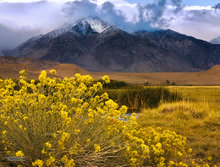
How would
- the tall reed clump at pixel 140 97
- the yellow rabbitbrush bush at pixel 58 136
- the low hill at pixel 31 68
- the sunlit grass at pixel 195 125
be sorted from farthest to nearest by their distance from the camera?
the low hill at pixel 31 68 → the tall reed clump at pixel 140 97 → the sunlit grass at pixel 195 125 → the yellow rabbitbrush bush at pixel 58 136

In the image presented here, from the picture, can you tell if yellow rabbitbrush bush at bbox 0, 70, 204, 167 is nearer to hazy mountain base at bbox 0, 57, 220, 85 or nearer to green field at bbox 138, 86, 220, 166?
green field at bbox 138, 86, 220, 166

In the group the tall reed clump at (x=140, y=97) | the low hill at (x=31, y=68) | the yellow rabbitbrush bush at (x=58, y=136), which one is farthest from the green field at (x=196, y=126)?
the low hill at (x=31, y=68)

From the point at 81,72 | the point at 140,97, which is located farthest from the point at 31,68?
the point at 140,97

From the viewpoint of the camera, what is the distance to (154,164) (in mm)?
4770

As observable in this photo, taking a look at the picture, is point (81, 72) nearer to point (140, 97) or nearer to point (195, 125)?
point (140, 97)

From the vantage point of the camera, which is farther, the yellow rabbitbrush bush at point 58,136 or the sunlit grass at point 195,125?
the sunlit grass at point 195,125

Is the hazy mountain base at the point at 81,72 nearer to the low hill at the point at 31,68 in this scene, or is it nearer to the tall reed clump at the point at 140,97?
the low hill at the point at 31,68

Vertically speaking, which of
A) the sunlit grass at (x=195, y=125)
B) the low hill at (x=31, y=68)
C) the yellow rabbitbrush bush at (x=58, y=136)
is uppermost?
the low hill at (x=31, y=68)

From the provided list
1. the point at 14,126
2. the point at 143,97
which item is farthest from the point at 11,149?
the point at 143,97

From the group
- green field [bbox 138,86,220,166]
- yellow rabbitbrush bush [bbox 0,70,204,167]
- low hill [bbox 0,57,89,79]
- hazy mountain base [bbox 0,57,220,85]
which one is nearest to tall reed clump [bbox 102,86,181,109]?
green field [bbox 138,86,220,166]

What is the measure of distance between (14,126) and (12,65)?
72.3 m

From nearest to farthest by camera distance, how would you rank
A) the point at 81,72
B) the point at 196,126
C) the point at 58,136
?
the point at 58,136 < the point at 196,126 < the point at 81,72

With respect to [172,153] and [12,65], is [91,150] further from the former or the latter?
[12,65]

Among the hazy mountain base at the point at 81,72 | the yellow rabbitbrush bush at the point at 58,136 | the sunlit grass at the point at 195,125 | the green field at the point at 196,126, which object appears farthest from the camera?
the hazy mountain base at the point at 81,72
